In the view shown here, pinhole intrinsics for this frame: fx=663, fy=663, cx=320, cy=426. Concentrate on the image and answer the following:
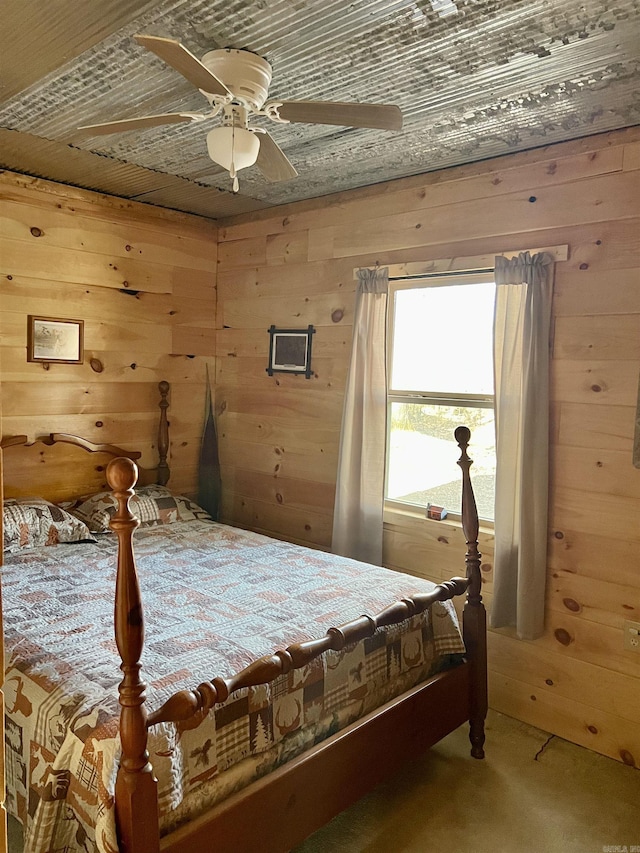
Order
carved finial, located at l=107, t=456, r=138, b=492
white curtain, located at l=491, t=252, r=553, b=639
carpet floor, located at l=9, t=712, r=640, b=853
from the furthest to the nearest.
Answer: white curtain, located at l=491, t=252, r=553, b=639
carpet floor, located at l=9, t=712, r=640, b=853
carved finial, located at l=107, t=456, r=138, b=492

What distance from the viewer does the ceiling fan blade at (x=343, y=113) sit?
197cm

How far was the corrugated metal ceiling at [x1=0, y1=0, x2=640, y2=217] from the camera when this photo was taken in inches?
73.6

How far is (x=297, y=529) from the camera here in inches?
159

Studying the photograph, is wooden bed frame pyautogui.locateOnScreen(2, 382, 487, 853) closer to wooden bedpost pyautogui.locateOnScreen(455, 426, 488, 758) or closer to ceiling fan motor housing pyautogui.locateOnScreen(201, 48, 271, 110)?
wooden bedpost pyautogui.locateOnScreen(455, 426, 488, 758)

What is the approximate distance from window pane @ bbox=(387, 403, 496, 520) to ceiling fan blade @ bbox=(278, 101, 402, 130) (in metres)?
1.58

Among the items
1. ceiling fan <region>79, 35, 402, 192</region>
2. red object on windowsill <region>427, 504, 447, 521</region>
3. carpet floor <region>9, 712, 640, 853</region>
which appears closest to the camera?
ceiling fan <region>79, 35, 402, 192</region>

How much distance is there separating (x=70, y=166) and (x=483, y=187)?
2074mm

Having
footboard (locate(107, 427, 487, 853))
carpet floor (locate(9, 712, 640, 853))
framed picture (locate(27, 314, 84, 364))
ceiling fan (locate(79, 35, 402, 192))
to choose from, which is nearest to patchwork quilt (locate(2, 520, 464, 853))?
footboard (locate(107, 427, 487, 853))

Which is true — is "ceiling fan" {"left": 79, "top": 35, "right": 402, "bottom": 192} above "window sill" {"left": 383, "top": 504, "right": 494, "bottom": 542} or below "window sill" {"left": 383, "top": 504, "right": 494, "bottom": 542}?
above

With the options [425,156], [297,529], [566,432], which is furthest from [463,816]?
[425,156]

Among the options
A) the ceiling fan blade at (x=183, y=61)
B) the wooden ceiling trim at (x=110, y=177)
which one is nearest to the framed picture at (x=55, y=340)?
the wooden ceiling trim at (x=110, y=177)

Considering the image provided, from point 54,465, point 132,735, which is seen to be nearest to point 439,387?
point 54,465

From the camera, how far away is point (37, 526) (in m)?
3.30

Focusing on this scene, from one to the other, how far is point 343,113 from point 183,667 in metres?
1.73
